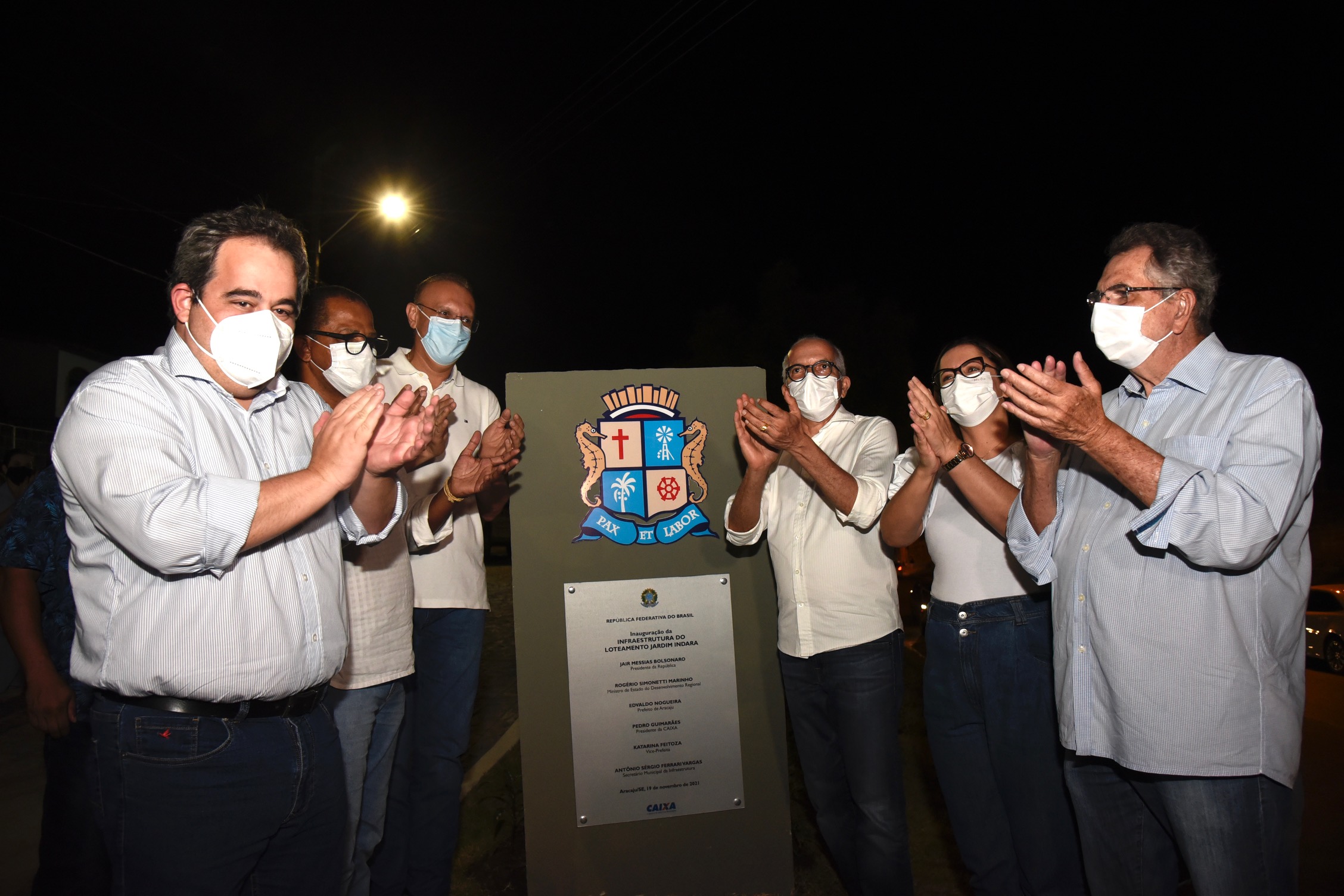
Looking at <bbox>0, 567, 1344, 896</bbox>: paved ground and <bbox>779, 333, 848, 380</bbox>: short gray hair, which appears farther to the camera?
<bbox>0, 567, 1344, 896</bbox>: paved ground

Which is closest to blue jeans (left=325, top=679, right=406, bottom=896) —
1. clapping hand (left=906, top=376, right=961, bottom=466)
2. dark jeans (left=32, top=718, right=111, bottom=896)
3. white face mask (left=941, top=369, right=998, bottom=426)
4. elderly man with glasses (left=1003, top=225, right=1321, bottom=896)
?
dark jeans (left=32, top=718, right=111, bottom=896)

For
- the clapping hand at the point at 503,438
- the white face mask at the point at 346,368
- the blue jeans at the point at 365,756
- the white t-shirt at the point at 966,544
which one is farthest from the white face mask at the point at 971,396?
the blue jeans at the point at 365,756

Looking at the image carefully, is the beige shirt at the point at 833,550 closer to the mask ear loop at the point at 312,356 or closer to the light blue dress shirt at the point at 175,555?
the mask ear loop at the point at 312,356

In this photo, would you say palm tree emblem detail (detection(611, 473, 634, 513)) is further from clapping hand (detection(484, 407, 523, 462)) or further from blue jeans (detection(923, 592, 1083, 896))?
blue jeans (detection(923, 592, 1083, 896))

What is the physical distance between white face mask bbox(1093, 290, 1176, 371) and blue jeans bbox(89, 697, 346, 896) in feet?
8.25

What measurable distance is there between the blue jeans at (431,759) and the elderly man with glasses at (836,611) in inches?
52.2


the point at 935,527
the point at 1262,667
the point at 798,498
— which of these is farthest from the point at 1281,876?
the point at 798,498

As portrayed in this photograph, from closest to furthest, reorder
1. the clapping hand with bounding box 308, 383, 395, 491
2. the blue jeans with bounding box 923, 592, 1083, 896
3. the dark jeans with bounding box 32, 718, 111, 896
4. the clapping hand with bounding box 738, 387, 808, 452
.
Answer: the clapping hand with bounding box 308, 383, 395, 491 → the dark jeans with bounding box 32, 718, 111, 896 → the blue jeans with bounding box 923, 592, 1083, 896 → the clapping hand with bounding box 738, 387, 808, 452

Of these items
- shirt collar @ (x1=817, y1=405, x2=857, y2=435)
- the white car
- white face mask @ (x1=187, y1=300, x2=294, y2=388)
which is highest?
white face mask @ (x1=187, y1=300, x2=294, y2=388)

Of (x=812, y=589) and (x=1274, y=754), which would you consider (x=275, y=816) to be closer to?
(x=812, y=589)

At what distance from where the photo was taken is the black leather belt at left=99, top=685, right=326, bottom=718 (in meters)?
1.78

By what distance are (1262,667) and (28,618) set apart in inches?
149

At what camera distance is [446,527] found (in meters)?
3.38

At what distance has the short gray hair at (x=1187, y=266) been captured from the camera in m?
2.29
